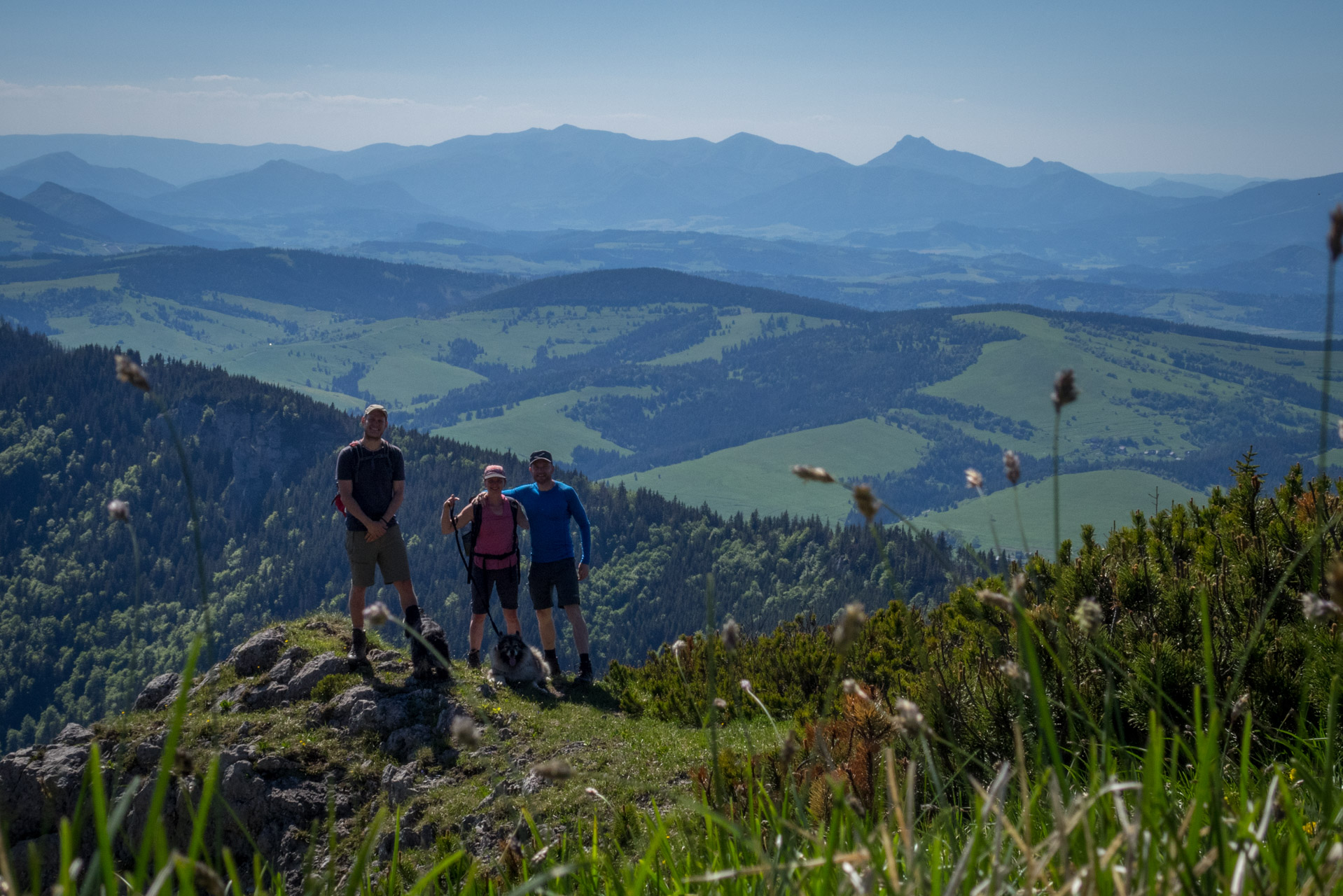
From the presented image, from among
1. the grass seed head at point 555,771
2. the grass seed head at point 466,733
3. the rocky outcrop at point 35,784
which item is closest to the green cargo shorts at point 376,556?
the rocky outcrop at point 35,784

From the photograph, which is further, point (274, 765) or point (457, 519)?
point (457, 519)

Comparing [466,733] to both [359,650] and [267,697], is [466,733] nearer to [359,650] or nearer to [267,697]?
[359,650]

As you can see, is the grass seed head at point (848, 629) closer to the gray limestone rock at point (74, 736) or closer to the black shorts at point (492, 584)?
the black shorts at point (492, 584)

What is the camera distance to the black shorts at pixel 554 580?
11688mm

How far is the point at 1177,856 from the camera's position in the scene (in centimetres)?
139

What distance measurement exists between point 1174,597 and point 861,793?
2151 millimetres

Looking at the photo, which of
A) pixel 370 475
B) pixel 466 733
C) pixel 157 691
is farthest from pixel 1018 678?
pixel 157 691

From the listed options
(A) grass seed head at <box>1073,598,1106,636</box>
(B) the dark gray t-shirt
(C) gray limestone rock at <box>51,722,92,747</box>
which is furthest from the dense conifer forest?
(A) grass seed head at <box>1073,598,1106,636</box>

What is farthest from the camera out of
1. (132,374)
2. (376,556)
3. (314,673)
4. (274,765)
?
(314,673)

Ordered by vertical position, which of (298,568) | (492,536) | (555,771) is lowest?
(298,568)

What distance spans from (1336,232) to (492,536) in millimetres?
10174

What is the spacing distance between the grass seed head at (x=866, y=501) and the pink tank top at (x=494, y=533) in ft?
31.9

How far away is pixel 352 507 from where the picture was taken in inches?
403

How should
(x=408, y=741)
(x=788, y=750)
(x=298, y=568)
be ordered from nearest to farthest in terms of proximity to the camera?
(x=788, y=750)
(x=408, y=741)
(x=298, y=568)
